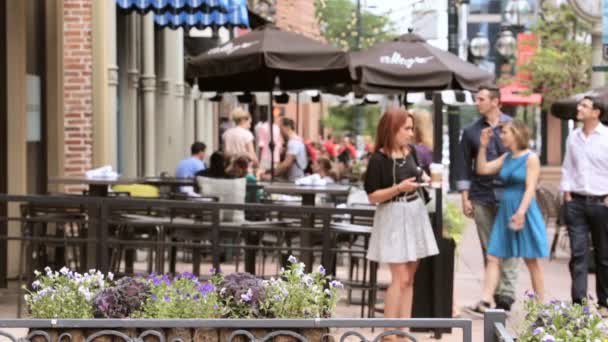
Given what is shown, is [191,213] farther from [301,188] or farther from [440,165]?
[440,165]

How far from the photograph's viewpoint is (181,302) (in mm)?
6164

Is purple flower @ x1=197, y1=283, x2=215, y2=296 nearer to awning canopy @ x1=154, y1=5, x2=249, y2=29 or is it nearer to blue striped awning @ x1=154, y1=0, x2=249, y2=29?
blue striped awning @ x1=154, y1=0, x2=249, y2=29

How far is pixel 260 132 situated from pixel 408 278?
18859 millimetres

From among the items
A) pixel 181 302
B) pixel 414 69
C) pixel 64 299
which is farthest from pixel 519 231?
pixel 64 299

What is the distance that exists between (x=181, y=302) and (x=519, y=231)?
19.9 feet

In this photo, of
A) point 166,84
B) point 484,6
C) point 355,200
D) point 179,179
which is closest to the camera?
point 355,200

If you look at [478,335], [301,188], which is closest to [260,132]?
[301,188]

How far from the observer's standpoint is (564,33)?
3381 cm

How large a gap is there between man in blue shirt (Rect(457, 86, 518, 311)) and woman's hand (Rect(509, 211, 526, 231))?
0.62 m

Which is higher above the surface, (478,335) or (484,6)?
(484,6)

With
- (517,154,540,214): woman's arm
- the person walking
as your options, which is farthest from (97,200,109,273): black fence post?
the person walking

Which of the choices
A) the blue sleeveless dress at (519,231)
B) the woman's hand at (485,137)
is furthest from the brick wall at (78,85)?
the blue sleeveless dress at (519,231)

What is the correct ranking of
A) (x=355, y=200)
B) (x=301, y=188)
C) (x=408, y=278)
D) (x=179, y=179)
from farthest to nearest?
(x=179, y=179) → (x=355, y=200) → (x=301, y=188) → (x=408, y=278)

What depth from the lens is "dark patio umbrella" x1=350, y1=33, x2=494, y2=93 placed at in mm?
13875
